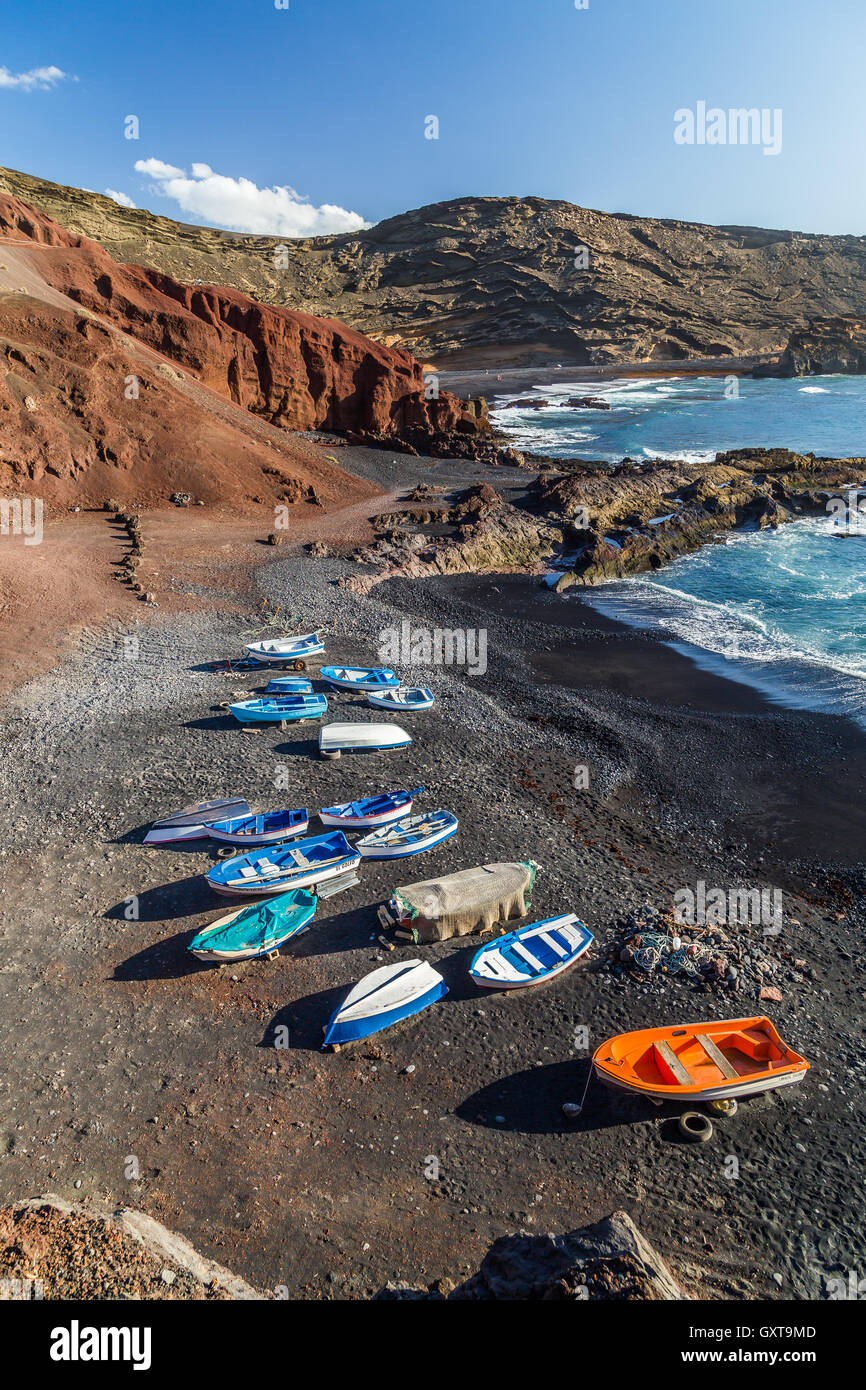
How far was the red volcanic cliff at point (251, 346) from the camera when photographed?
46.5 metres

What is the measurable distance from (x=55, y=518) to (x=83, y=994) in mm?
28457

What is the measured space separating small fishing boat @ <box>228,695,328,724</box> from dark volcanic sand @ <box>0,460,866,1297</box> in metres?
0.92

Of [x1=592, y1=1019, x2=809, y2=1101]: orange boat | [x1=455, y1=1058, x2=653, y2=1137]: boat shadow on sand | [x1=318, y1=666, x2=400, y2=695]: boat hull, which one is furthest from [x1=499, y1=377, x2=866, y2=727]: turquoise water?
[x1=455, y1=1058, x2=653, y2=1137]: boat shadow on sand

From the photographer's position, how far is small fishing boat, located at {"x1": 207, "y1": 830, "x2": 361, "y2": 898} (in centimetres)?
1461

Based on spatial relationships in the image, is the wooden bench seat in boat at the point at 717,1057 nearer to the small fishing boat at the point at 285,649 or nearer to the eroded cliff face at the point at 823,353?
the small fishing boat at the point at 285,649

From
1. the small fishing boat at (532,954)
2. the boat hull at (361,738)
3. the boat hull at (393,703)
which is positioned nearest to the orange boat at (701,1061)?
the small fishing boat at (532,954)

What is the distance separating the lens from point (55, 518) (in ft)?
112

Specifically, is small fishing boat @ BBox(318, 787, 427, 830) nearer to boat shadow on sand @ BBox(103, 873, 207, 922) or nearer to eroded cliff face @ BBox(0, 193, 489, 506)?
boat shadow on sand @ BBox(103, 873, 207, 922)

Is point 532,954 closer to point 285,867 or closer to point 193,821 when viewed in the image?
point 285,867

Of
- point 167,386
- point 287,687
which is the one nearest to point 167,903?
point 287,687

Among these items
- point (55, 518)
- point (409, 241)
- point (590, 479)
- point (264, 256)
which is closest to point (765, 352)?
point (409, 241)

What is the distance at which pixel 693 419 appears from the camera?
3123 inches

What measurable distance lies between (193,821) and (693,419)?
79579 millimetres

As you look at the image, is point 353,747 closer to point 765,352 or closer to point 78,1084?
point 78,1084
